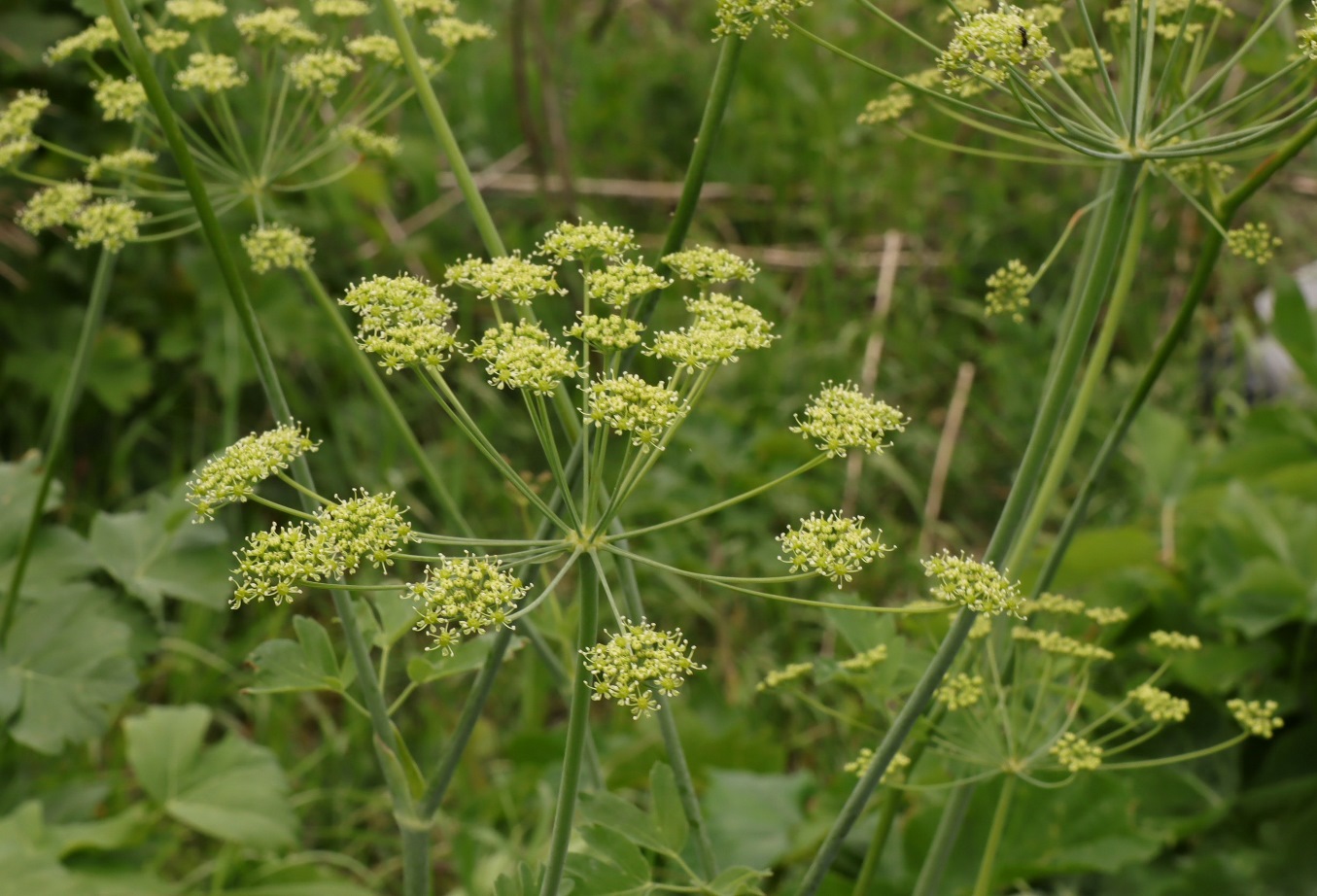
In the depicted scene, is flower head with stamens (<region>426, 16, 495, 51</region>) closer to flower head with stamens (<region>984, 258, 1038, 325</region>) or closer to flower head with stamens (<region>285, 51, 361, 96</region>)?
flower head with stamens (<region>285, 51, 361, 96</region>)

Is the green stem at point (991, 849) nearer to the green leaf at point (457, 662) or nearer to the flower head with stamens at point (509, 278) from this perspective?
the green leaf at point (457, 662)

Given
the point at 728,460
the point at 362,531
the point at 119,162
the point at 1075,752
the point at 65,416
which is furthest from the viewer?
the point at 728,460

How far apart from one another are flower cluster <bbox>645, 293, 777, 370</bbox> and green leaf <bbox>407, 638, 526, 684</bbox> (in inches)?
23.1

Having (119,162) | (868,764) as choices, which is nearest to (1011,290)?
(868,764)

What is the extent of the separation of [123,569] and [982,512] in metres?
3.51

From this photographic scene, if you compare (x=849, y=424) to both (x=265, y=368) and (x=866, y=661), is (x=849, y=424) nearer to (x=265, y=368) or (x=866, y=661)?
(x=866, y=661)

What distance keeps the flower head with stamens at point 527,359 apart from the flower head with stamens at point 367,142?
0.99m

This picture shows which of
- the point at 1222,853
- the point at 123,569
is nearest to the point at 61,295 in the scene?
the point at 123,569

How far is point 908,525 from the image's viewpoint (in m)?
5.57

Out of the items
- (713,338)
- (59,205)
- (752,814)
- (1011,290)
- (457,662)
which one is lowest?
(457,662)

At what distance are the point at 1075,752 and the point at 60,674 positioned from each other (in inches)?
94.4

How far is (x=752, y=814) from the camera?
3.60m

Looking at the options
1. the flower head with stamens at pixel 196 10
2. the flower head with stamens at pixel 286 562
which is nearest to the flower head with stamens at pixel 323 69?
the flower head with stamens at pixel 196 10

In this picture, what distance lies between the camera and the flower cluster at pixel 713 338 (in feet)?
5.86
